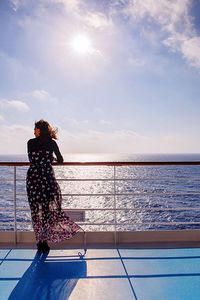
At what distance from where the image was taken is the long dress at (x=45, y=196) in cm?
325

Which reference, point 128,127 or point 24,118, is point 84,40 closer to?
point 24,118

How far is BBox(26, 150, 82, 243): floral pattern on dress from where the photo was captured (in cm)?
327

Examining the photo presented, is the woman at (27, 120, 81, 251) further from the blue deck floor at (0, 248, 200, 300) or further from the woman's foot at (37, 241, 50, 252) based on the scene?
the blue deck floor at (0, 248, 200, 300)

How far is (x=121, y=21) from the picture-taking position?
8.12 meters

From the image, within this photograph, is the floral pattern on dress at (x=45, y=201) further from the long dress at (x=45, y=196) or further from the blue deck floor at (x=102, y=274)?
the blue deck floor at (x=102, y=274)

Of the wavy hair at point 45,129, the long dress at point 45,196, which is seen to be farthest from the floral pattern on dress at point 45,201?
the wavy hair at point 45,129

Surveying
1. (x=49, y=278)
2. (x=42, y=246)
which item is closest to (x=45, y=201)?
(x=42, y=246)

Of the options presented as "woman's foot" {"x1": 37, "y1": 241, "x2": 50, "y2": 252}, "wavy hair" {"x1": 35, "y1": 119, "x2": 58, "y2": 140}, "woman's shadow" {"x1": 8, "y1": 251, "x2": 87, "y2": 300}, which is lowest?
"woman's shadow" {"x1": 8, "y1": 251, "x2": 87, "y2": 300}

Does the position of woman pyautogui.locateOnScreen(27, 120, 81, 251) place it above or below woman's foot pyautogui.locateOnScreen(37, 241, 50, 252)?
above

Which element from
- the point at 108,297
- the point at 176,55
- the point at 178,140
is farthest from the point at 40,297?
the point at 178,140

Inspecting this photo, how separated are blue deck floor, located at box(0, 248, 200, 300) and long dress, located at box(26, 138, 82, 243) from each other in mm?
171

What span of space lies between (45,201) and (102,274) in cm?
86

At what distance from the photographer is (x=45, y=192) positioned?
329cm

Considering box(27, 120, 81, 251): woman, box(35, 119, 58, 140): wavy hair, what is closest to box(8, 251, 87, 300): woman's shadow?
box(27, 120, 81, 251): woman
